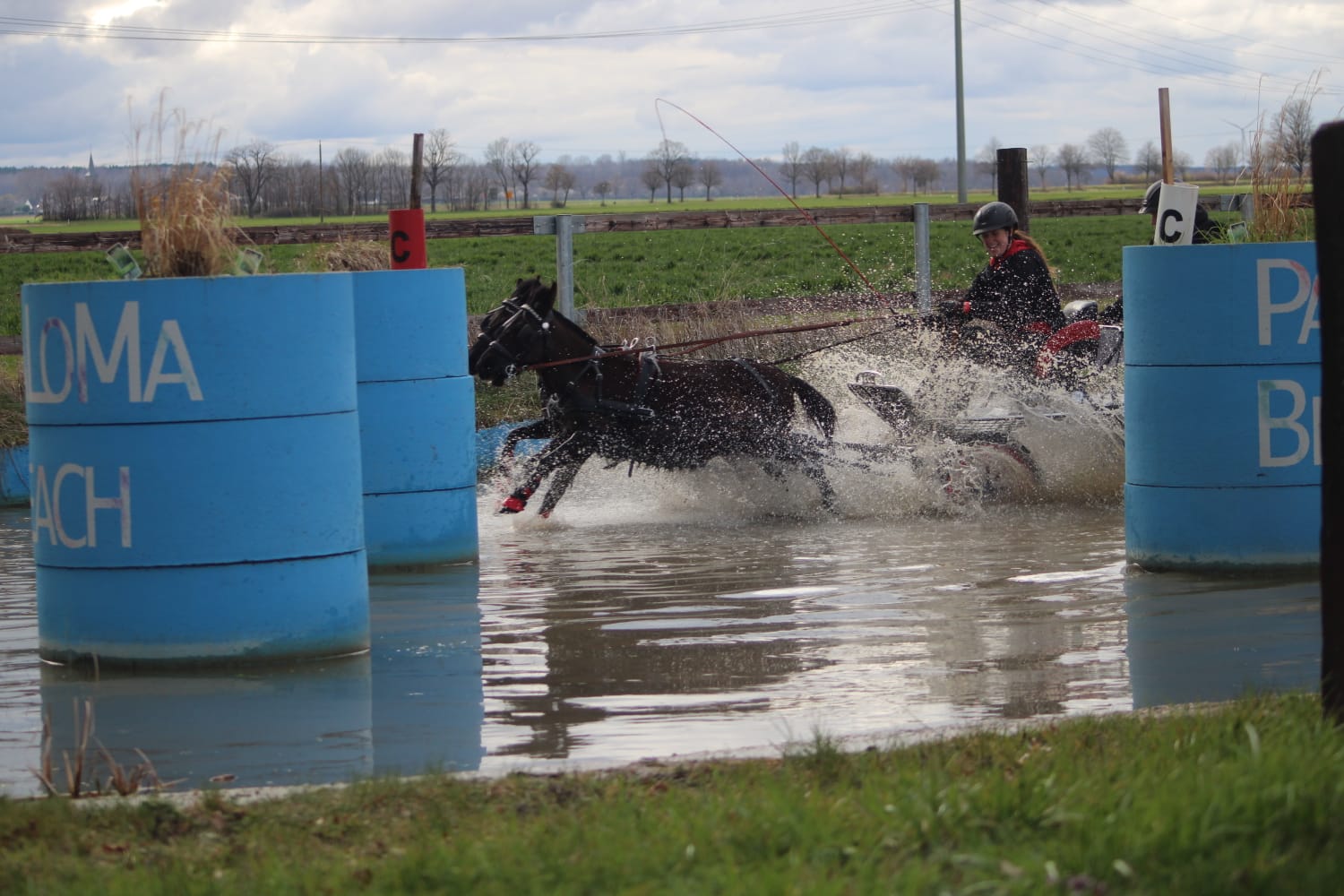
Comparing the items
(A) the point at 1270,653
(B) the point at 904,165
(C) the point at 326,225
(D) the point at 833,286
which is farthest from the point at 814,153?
(A) the point at 1270,653

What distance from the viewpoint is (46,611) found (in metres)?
6.86

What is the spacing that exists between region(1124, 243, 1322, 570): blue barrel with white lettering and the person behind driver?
10.5ft

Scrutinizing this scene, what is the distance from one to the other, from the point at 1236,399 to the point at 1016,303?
3615 mm

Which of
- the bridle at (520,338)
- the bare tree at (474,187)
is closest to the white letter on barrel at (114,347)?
the bridle at (520,338)

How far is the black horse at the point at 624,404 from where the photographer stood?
10695 millimetres

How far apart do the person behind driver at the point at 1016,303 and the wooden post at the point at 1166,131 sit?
5.26 ft

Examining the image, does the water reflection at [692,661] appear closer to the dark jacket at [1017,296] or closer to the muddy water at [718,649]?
the muddy water at [718,649]

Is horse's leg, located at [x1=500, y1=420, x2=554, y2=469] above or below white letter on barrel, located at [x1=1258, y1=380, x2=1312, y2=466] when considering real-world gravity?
below

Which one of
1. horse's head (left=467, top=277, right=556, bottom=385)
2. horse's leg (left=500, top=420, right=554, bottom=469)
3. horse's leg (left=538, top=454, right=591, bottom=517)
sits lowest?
horse's leg (left=538, top=454, right=591, bottom=517)

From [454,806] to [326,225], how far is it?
43.3ft

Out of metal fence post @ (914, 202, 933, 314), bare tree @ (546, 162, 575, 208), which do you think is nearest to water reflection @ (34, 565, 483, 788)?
metal fence post @ (914, 202, 933, 314)

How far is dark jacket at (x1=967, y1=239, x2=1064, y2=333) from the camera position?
11.7 meters

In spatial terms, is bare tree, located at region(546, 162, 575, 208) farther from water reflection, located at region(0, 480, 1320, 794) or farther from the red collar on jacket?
water reflection, located at region(0, 480, 1320, 794)

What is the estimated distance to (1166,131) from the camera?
10.1 meters
